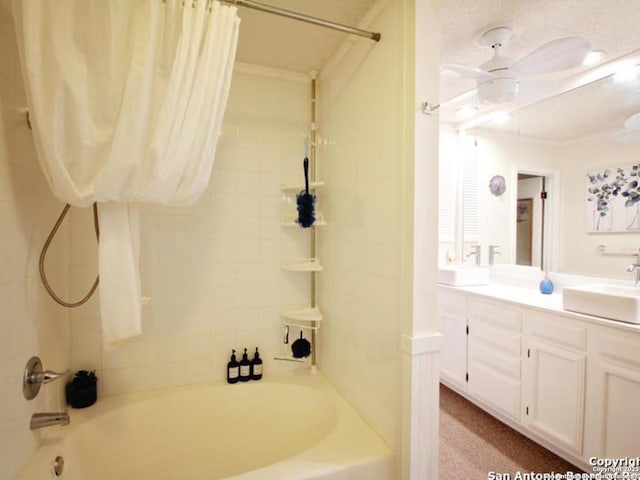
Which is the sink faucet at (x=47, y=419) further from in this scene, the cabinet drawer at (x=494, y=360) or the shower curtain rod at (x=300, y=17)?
A: the cabinet drawer at (x=494, y=360)

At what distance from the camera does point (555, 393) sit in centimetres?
175

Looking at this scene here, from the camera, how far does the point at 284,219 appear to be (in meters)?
1.92

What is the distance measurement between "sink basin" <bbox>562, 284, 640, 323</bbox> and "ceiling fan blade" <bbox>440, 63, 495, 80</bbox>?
4.15ft

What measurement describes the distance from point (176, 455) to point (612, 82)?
3243mm

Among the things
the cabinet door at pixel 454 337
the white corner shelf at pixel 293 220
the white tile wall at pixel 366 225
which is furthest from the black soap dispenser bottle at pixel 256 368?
the cabinet door at pixel 454 337

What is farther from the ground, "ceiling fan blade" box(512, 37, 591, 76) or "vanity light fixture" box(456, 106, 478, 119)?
"vanity light fixture" box(456, 106, 478, 119)

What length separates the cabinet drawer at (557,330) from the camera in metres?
1.65

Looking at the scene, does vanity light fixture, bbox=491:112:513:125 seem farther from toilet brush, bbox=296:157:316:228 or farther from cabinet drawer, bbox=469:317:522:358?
toilet brush, bbox=296:157:316:228

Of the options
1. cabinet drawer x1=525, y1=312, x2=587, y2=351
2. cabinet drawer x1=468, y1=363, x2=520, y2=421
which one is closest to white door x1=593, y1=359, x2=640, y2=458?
cabinet drawer x1=525, y1=312, x2=587, y2=351

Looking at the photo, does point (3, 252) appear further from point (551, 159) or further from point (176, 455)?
point (551, 159)

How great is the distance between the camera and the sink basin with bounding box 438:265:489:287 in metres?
2.50

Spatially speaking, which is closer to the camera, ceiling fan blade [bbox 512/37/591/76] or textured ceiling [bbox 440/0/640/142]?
ceiling fan blade [bbox 512/37/591/76]

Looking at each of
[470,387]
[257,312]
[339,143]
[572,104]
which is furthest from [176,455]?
[572,104]

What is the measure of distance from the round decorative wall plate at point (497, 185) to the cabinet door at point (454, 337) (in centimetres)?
99
